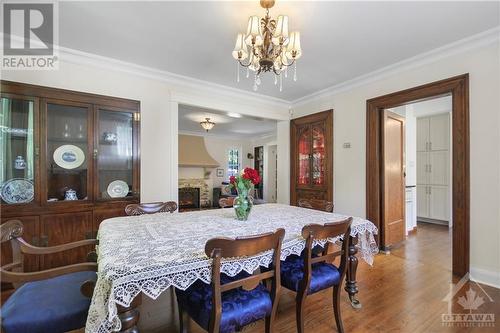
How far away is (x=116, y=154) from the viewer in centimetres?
308

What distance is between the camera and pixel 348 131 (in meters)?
3.81

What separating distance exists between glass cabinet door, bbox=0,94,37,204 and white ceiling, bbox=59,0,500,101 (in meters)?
0.83

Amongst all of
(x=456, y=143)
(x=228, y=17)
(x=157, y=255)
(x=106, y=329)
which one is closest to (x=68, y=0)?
(x=228, y=17)

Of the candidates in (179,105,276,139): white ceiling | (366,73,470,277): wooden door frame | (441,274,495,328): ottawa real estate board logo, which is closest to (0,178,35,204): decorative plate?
(179,105,276,139): white ceiling

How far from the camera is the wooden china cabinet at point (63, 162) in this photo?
249 cm

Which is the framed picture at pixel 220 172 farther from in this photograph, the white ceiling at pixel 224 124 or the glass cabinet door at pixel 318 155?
the glass cabinet door at pixel 318 155

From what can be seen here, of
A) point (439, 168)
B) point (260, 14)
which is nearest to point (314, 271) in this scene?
point (260, 14)

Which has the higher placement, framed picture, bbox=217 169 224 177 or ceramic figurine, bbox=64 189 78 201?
framed picture, bbox=217 169 224 177

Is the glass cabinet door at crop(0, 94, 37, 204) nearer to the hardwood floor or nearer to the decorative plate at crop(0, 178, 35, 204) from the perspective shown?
the decorative plate at crop(0, 178, 35, 204)

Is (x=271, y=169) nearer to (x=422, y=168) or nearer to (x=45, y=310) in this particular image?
(x=422, y=168)

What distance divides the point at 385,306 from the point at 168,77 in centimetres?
367

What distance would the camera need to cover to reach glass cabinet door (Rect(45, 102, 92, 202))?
2688mm

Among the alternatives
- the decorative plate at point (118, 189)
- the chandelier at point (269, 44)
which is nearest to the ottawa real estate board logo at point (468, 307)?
the chandelier at point (269, 44)

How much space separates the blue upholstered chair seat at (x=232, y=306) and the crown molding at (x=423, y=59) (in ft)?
10.5
